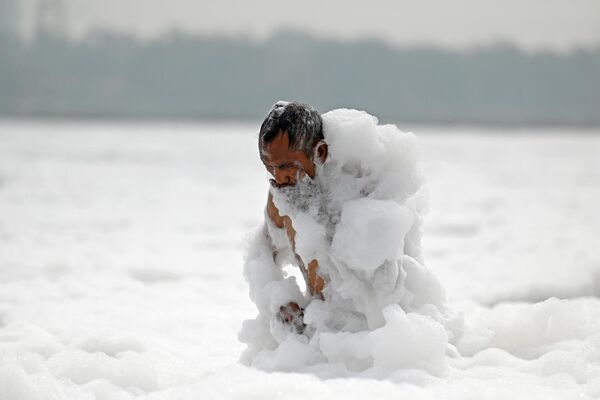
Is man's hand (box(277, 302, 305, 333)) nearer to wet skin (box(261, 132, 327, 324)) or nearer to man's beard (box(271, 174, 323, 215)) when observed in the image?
wet skin (box(261, 132, 327, 324))

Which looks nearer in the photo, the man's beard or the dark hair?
the dark hair

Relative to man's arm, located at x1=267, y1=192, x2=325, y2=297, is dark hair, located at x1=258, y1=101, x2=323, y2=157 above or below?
above

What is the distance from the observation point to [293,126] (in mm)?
2139

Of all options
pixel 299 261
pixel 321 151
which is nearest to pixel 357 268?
pixel 299 261

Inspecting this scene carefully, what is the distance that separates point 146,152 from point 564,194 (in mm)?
10030

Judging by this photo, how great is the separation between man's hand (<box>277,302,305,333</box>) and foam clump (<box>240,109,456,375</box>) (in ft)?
0.05

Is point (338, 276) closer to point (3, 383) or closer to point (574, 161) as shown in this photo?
point (3, 383)

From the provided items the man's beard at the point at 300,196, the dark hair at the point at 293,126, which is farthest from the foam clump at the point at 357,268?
the dark hair at the point at 293,126

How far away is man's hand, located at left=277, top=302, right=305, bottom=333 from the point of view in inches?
89.7

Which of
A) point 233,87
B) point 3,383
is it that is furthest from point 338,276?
point 233,87

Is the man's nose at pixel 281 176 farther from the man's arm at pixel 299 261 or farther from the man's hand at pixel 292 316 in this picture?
the man's hand at pixel 292 316

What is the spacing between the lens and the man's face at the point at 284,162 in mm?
2135

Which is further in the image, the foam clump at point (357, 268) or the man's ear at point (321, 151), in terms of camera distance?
the man's ear at point (321, 151)

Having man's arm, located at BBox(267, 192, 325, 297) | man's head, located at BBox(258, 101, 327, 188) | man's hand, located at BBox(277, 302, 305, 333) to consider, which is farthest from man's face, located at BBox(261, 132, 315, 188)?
man's hand, located at BBox(277, 302, 305, 333)
